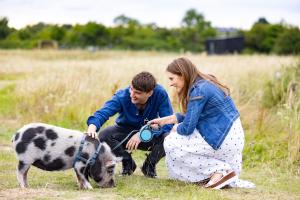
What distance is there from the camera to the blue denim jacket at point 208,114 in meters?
6.21

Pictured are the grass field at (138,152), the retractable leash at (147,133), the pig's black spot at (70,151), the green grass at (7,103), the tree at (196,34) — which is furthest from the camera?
the tree at (196,34)

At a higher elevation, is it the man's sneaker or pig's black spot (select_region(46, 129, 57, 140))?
pig's black spot (select_region(46, 129, 57, 140))

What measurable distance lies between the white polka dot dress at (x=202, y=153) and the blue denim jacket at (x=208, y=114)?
0.25 ft

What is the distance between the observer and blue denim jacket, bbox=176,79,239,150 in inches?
245

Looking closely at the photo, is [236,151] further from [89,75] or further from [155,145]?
[89,75]

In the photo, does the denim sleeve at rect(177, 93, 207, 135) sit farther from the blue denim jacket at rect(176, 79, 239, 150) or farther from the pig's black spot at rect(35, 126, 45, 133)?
→ the pig's black spot at rect(35, 126, 45, 133)

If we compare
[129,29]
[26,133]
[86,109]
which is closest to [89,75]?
[86,109]

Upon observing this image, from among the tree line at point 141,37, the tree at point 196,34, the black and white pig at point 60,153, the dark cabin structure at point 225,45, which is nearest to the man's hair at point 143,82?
the black and white pig at point 60,153

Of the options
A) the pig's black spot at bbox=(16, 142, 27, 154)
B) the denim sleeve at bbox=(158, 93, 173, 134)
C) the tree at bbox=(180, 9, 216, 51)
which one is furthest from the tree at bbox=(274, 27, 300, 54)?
the pig's black spot at bbox=(16, 142, 27, 154)

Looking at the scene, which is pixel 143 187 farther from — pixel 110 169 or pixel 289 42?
pixel 289 42

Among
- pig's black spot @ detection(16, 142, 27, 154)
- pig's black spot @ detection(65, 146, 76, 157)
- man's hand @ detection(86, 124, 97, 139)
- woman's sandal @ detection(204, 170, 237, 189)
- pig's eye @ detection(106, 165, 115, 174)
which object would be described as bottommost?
woman's sandal @ detection(204, 170, 237, 189)

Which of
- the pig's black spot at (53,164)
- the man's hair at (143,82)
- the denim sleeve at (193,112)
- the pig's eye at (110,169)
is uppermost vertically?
the man's hair at (143,82)

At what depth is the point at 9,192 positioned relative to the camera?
5.76m

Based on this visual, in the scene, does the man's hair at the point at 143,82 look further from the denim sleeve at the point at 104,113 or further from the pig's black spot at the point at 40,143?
the pig's black spot at the point at 40,143
